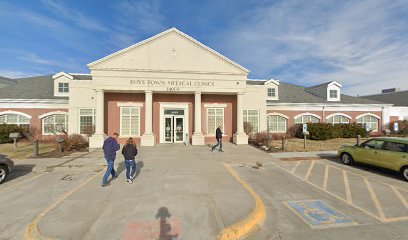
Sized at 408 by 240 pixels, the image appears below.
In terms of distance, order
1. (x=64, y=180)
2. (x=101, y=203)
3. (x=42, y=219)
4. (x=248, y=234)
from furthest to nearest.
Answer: (x=64, y=180) < (x=101, y=203) < (x=42, y=219) < (x=248, y=234)

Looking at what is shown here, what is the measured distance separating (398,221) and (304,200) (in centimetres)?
204

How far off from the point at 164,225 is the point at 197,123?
38.9 ft

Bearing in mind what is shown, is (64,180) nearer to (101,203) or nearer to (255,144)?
(101,203)

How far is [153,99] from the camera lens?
16812 millimetres

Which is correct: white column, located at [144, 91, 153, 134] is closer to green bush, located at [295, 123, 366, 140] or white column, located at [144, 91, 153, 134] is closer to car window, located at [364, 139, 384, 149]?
car window, located at [364, 139, 384, 149]

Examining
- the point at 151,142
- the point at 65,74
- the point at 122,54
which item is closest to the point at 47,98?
the point at 65,74

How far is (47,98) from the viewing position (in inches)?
752

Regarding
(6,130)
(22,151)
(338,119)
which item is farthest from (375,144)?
(6,130)

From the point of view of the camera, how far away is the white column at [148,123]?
1523cm

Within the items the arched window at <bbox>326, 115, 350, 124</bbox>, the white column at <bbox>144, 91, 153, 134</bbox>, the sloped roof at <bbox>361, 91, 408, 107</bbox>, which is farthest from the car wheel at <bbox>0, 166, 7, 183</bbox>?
the sloped roof at <bbox>361, 91, 408, 107</bbox>

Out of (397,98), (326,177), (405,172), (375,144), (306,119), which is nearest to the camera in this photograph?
(405,172)

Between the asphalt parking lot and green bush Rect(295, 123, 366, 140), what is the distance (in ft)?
37.8

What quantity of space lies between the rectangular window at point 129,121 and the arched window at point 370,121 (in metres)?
25.8

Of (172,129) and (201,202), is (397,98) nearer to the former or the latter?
(172,129)
